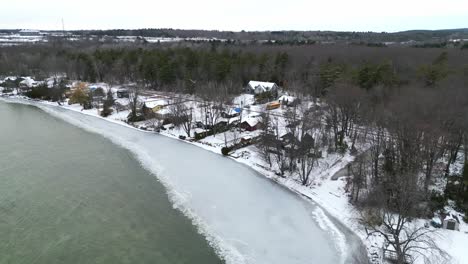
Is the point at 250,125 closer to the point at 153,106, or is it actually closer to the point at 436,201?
the point at 153,106

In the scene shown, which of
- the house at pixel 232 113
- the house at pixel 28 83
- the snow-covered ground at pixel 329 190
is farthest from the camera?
the house at pixel 28 83

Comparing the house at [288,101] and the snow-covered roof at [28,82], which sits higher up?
the snow-covered roof at [28,82]

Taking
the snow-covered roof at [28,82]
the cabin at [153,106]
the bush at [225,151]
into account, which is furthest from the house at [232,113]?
the snow-covered roof at [28,82]

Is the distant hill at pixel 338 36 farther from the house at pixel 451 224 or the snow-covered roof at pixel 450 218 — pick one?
the house at pixel 451 224

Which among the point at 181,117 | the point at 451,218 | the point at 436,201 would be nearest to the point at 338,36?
the point at 181,117

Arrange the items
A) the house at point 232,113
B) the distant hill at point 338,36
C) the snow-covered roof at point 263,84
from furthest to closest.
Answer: the distant hill at point 338,36
the snow-covered roof at point 263,84
the house at point 232,113

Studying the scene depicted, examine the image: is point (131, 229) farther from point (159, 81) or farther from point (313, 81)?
point (159, 81)

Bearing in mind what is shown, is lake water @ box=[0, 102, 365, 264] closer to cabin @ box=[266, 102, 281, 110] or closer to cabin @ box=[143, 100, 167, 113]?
cabin @ box=[143, 100, 167, 113]
